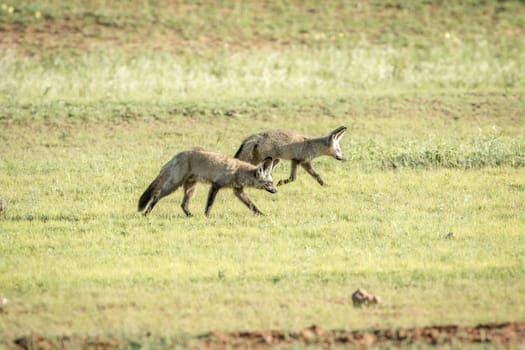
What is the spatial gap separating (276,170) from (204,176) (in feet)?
15.1

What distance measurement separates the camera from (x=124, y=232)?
531 inches

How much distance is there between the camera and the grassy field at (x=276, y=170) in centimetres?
1034

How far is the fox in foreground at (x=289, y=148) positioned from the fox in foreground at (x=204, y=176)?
2.20m

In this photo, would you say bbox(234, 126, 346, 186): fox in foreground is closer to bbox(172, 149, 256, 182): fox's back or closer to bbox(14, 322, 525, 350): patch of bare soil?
bbox(172, 149, 256, 182): fox's back

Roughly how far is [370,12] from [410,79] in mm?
10379

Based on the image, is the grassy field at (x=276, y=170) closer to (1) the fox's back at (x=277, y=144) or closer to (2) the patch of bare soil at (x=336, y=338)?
(2) the patch of bare soil at (x=336, y=338)

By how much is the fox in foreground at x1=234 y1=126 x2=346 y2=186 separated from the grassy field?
444 mm

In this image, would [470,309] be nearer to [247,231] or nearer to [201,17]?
[247,231]

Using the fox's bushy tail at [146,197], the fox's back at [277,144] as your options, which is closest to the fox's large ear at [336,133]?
the fox's back at [277,144]

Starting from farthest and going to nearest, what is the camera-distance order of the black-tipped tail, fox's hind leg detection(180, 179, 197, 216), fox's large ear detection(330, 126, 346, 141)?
1. fox's large ear detection(330, 126, 346, 141)
2. fox's hind leg detection(180, 179, 197, 216)
3. the black-tipped tail

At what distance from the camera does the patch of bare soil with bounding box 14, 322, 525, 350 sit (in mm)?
8844

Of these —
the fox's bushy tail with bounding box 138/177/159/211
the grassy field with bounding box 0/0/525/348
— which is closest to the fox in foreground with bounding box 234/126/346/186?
the grassy field with bounding box 0/0/525/348

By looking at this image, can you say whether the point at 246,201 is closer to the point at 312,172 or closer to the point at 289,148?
the point at 312,172

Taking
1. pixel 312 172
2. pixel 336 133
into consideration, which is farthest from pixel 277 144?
pixel 336 133
